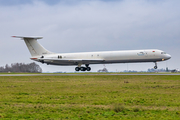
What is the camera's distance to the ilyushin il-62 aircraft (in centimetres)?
5119

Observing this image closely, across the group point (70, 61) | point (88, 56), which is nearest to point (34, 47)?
point (70, 61)

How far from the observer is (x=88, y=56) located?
57250 mm

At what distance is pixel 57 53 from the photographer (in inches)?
2402

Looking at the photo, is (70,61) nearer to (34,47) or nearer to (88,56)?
(88,56)

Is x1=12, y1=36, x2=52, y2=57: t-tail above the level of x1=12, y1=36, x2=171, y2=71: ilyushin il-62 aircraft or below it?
above

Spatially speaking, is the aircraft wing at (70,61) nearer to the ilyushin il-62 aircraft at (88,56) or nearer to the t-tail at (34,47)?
the ilyushin il-62 aircraft at (88,56)

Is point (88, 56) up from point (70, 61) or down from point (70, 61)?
up

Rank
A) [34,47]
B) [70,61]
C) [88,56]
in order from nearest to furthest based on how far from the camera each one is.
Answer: [88,56], [70,61], [34,47]

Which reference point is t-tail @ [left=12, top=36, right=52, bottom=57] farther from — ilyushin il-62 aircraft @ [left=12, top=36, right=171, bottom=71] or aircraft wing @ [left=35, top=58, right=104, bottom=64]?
aircraft wing @ [left=35, top=58, right=104, bottom=64]

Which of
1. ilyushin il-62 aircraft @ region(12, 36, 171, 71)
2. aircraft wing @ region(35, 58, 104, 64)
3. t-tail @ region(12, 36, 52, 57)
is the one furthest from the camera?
t-tail @ region(12, 36, 52, 57)

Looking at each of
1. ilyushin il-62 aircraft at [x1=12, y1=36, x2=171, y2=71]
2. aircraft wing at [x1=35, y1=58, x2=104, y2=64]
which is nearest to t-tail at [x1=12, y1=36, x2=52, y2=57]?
ilyushin il-62 aircraft at [x1=12, y1=36, x2=171, y2=71]

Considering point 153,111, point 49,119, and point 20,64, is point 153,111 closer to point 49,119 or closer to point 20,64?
point 49,119

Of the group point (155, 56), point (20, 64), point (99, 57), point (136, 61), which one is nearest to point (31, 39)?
point (99, 57)

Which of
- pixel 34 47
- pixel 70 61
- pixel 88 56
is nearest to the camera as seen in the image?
pixel 88 56
